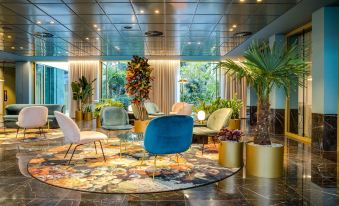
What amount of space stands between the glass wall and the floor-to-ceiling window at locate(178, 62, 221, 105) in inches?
276

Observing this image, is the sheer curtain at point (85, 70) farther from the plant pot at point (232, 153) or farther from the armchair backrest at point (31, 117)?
the plant pot at point (232, 153)

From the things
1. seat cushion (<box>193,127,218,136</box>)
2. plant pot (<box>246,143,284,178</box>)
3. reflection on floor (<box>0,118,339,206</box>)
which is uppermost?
seat cushion (<box>193,127,218,136</box>)

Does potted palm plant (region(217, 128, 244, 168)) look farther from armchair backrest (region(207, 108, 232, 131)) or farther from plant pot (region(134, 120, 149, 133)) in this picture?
plant pot (region(134, 120, 149, 133))

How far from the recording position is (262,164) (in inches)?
162

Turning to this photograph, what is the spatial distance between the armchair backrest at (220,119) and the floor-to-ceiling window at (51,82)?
1189 centimetres

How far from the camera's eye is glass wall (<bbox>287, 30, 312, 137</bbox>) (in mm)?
7469

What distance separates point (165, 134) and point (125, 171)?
35.2 inches

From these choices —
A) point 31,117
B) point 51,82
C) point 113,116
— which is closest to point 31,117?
point 31,117

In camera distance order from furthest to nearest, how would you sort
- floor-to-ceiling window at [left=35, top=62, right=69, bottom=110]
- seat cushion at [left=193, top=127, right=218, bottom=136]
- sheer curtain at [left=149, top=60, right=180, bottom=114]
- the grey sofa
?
floor-to-ceiling window at [left=35, top=62, right=69, bottom=110]
sheer curtain at [left=149, top=60, right=180, bottom=114]
the grey sofa
seat cushion at [left=193, top=127, right=218, bottom=136]

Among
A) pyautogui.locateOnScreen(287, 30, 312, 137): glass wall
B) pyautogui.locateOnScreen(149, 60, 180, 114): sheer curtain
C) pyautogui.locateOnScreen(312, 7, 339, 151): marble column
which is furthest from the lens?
pyautogui.locateOnScreen(149, 60, 180, 114): sheer curtain

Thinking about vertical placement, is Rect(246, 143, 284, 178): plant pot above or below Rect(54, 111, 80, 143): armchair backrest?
below

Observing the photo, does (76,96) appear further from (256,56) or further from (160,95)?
(256,56)

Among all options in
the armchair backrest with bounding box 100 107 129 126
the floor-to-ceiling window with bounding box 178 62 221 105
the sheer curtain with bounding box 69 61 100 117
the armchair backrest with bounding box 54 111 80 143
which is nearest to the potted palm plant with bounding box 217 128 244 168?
the armchair backrest with bounding box 54 111 80 143

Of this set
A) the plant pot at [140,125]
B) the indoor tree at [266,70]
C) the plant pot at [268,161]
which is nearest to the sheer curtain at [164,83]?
the plant pot at [140,125]
